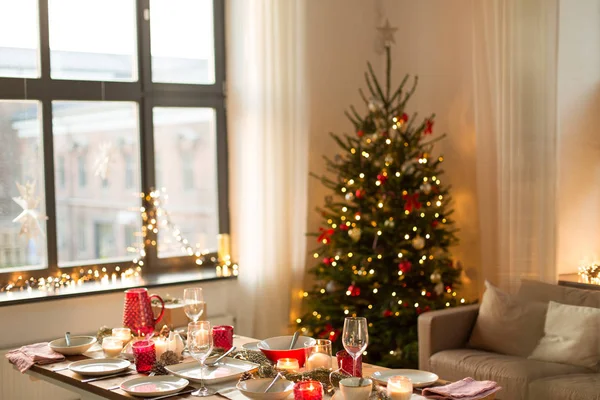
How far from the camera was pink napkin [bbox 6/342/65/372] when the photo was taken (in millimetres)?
2998

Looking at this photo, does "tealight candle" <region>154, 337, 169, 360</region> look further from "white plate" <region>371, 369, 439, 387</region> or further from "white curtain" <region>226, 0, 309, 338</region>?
"white curtain" <region>226, 0, 309, 338</region>

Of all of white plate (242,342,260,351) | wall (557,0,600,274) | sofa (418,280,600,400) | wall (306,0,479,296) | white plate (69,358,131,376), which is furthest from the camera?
wall (306,0,479,296)

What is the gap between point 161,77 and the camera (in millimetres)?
5090

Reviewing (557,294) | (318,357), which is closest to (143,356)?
(318,357)

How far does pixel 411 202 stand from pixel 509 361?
1166mm

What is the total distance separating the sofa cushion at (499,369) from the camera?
149 inches

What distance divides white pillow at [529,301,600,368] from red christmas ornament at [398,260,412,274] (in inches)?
33.2

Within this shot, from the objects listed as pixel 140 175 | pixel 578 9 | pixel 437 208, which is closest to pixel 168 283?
pixel 140 175

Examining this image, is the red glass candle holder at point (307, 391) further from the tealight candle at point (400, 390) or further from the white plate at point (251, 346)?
the white plate at point (251, 346)

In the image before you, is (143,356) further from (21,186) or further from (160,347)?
(21,186)

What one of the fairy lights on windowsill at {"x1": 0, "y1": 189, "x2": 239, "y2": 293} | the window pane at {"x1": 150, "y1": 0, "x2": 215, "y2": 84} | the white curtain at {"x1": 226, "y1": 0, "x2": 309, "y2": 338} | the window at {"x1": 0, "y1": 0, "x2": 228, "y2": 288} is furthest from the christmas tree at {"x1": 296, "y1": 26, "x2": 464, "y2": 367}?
the window pane at {"x1": 150, "y1": 0, "x2": 215, "y2": 84}

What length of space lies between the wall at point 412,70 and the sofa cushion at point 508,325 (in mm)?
796

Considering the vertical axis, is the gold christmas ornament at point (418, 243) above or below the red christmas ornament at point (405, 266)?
above

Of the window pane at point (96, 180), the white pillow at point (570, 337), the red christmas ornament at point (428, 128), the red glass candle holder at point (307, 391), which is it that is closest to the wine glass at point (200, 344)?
the red glass candle holder at point (307, 391)
